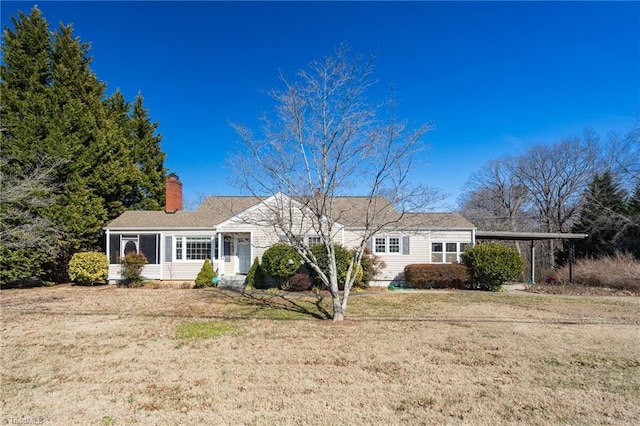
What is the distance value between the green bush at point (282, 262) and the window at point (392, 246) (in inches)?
181

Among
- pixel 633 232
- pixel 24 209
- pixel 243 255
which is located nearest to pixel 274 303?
pixel 243 255

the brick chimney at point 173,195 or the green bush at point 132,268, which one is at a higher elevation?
the brick chimney at point 173,195

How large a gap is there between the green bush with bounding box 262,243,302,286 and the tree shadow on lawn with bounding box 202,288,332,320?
3.30 ft

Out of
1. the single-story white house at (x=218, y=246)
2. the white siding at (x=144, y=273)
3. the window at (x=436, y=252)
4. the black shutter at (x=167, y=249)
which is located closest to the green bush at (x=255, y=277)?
the single-story white house at (x=218, y=246)

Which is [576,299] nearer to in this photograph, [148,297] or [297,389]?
[297,389]

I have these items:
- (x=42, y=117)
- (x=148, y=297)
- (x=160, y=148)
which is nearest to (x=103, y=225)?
(x=42, y=117)

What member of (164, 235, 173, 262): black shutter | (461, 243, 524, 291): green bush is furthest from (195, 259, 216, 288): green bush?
(461, 243, 524, 291): green bush

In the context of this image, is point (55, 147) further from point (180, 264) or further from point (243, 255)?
point (243, 255)

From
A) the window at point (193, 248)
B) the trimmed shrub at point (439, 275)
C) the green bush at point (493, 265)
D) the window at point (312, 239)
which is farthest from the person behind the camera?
the window at point (193, 248)

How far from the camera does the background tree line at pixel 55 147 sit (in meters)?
15.7

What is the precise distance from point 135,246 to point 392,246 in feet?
41.9

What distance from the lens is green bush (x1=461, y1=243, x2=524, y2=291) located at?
51.5 feet

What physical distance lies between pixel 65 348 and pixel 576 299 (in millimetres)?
15823

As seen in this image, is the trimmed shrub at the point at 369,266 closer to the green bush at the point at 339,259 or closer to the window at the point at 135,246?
the green bush at the point at 339,259
